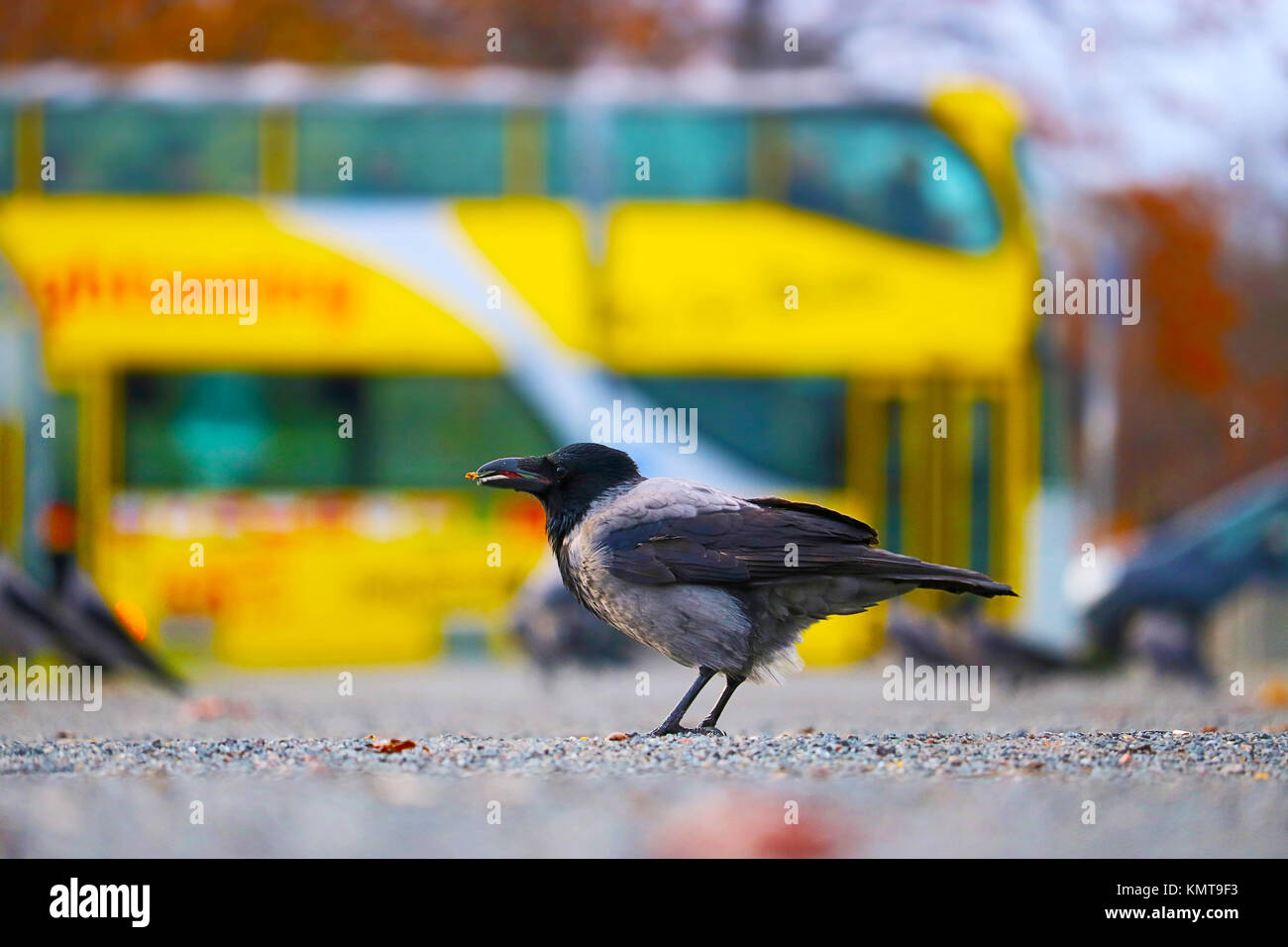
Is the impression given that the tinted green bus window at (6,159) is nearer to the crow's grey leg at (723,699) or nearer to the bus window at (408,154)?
the bus window at (408,154)

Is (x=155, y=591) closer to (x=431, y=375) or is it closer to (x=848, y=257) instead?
(x=431, y=375)

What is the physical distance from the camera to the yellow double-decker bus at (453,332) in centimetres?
1191

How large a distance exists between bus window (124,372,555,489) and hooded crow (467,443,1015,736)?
6.46 metres

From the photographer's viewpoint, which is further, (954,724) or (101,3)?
(101,3)

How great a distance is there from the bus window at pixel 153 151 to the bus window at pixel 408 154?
42cm

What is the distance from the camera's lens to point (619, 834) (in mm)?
3637

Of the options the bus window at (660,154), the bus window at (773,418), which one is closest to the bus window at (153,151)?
the bus window at (660,154)

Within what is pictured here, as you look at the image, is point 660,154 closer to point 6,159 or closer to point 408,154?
point 408,154

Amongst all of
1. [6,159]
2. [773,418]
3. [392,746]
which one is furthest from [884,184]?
[392,746]

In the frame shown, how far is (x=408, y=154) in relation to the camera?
479 inches

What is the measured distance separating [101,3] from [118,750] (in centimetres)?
1567

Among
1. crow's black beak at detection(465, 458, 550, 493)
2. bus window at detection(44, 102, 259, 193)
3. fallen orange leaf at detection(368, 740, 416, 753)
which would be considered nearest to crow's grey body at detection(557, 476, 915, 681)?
crow's black beak at detection(465, 458, 550, 493)

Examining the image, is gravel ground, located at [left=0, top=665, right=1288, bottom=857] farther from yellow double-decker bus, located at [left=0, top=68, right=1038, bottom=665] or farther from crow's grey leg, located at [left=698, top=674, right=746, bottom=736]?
yellow double-decker bus, located at [left=0, top=68, right=1038, bottom=665]

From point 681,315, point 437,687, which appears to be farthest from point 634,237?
point 437,687
